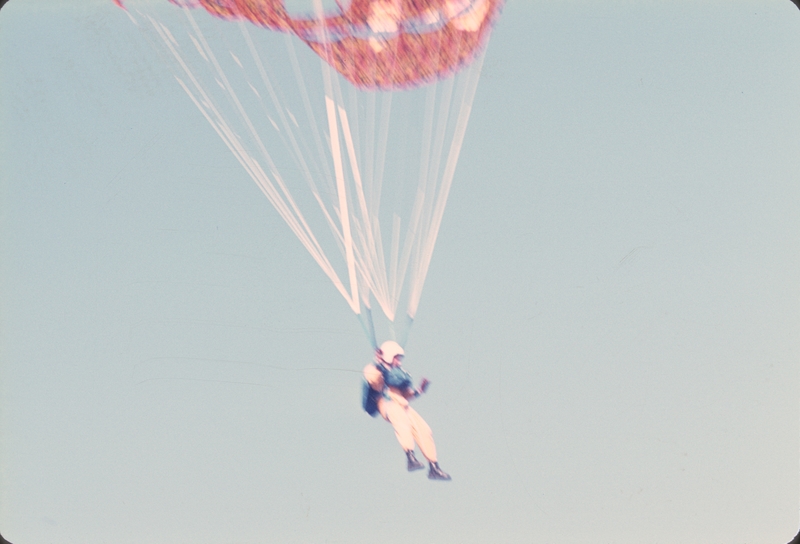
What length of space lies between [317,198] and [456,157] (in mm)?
1284

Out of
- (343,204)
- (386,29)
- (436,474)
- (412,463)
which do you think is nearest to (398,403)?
(412,463)

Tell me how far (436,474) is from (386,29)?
377cm

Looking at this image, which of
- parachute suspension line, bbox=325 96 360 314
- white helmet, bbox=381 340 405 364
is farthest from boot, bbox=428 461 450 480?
parachute suspension line, bbox=325 96 360 314

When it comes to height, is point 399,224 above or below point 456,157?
below

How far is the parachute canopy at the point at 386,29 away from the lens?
7.48 meters

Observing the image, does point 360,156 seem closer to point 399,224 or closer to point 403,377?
point 399,224

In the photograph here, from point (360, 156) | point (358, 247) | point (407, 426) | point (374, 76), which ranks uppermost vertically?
point (374, 76)

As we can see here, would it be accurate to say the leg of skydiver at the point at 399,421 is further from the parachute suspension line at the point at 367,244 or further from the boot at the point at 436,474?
the parachute suspension line at the point at 367,244

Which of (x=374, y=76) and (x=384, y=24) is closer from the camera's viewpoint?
(x=384, y=24)

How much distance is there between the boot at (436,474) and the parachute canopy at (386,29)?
3408mm

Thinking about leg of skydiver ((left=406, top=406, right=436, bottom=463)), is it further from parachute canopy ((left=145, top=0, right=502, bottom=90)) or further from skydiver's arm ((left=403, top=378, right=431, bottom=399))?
parachute canopy ((left=145, top=0, right=502, bottom=90))

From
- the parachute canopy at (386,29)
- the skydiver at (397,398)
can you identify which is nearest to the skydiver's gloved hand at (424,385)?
the skydiver at (397,398)

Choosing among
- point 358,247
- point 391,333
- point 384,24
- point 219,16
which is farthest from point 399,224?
point 219,16

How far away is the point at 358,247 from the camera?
27.2ft
